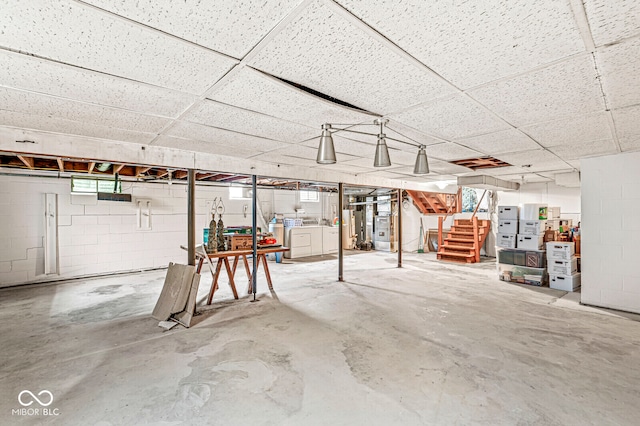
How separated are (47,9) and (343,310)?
11.7ft

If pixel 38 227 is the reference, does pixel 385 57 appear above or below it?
above

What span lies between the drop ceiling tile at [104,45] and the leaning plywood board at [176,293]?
2.44 meters

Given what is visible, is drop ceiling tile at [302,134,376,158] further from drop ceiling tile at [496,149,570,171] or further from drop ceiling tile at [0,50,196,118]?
drop ceiling tile at [496,149,570,171]

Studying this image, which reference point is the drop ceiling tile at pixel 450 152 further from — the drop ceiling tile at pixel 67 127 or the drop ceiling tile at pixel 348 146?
the drop ceiling tile at pixel 67 127

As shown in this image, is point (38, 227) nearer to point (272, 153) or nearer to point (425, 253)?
point (272, 153)

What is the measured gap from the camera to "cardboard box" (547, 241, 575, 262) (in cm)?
457

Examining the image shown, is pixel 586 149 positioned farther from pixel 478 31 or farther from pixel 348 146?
pixel 478 31

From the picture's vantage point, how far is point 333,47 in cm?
138

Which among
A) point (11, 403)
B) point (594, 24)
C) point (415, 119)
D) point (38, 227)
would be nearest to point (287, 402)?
point (11, 403)

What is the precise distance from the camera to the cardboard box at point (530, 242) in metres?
4.95

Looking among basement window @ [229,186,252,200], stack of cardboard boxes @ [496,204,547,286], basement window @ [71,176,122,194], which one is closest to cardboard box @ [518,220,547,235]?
stack of cardboard boxes @ [496,204,547,286]

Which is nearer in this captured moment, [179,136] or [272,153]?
[179,136]

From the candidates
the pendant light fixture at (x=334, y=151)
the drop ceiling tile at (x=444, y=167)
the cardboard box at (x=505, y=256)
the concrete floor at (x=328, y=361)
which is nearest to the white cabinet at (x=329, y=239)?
the drop ceiling tile at (x=444, y=167)

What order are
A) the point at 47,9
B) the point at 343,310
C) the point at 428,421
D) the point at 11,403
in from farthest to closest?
the point at 343,310
the point at 11,403
the point at 428,421
the point at 47,9
